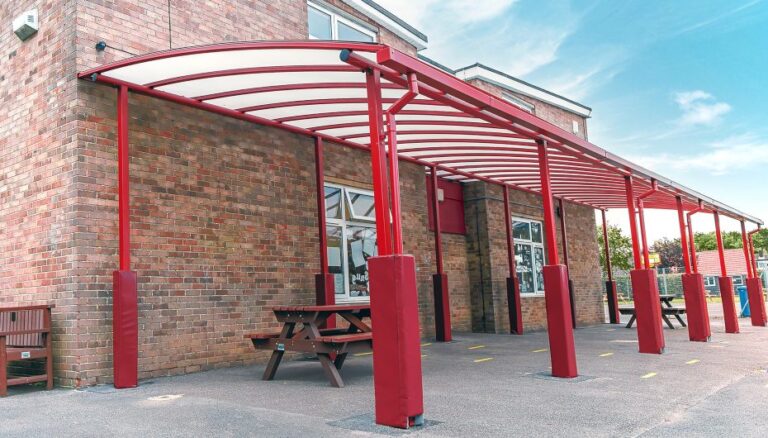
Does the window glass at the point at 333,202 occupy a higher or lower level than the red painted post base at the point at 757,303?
higher

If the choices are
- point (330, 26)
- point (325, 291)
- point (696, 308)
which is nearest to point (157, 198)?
point (325, 291)

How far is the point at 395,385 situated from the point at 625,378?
10.6ft

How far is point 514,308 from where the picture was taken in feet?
42.7

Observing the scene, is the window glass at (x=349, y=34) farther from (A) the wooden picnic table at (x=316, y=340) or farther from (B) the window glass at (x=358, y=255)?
(A) the wooden picnic table at (x=316, y=340)

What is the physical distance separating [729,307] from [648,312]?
5.24 metres

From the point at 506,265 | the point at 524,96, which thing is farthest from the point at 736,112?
the point at 506,265

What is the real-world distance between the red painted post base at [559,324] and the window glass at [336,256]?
3.81m

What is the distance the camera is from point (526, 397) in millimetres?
5375

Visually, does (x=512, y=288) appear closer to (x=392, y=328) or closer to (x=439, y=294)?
(x=439, y=294)

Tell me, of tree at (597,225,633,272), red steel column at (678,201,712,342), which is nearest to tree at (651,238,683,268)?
tree at (597,225,633,272)

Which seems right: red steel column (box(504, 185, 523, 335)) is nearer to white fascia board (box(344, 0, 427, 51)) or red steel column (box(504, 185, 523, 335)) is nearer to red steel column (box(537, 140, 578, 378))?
white fascia board (box(344, 0, 427, 51))

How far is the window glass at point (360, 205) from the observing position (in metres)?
10.1

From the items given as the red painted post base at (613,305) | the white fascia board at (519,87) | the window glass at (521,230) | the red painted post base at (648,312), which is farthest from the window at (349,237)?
the red painted post base at (613,305)

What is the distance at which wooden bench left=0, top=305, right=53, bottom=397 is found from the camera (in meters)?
Result: 5.90
